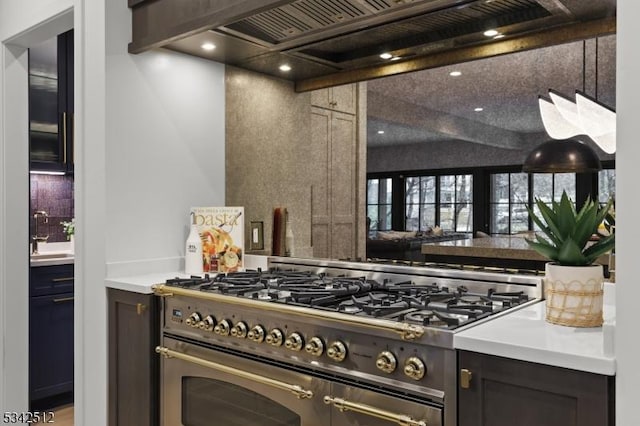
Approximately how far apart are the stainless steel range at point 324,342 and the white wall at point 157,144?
43 centimetres

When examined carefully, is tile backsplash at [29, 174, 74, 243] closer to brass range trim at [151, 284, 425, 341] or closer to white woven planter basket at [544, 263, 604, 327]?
brass range trim at [151, 284, 425, 341]

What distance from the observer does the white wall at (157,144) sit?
2.34 meters

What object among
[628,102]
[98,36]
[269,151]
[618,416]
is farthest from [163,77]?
[618,416]

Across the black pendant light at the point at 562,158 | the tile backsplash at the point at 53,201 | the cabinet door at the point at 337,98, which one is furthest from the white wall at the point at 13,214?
the black pendant light at the point at 562,158

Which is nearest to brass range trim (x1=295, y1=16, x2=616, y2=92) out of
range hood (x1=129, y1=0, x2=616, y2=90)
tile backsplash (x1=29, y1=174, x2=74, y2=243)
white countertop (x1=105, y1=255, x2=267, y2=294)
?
range hood (x1=129, y1=0, x2=616, y2=90)

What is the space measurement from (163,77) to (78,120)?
0.43 meters

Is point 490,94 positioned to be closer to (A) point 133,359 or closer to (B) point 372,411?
(B) point 372,411

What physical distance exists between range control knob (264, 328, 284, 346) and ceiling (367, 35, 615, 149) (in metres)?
0.97

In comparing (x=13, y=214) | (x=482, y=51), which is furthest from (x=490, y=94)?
(x=13, y=214)

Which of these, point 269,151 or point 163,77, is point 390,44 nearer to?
point 269,151

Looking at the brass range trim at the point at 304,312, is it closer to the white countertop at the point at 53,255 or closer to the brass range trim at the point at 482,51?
the brass range trim at the point at 482,51

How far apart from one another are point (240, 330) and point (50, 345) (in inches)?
82.6

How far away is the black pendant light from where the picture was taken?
174 centimetres

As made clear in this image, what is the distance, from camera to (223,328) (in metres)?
1.88
